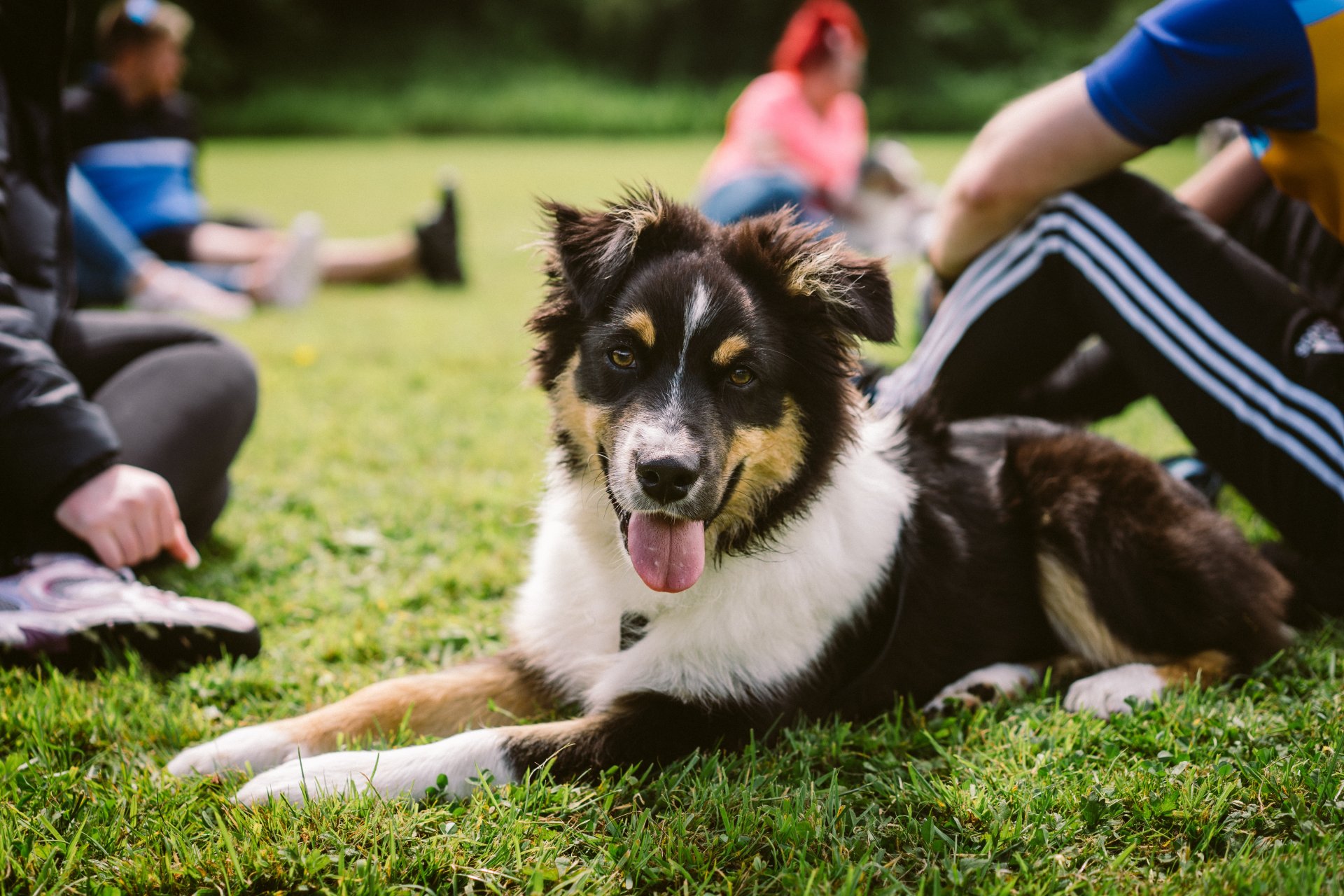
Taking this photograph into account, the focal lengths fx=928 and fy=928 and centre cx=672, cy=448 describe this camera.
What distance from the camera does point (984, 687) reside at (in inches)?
109

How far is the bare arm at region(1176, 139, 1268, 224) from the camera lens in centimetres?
367

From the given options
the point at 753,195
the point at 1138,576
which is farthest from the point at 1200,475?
the point at 753,195

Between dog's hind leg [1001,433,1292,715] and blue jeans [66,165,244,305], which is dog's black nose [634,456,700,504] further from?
blue jeans [66,165,244,305]

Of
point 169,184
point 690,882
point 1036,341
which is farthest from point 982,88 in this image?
point 690,882

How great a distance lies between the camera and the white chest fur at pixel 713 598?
8.08 feet

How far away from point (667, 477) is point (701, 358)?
0.39 m

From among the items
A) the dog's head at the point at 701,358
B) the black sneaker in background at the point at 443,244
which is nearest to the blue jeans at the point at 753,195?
the black sneaker in background at the point at 443,244

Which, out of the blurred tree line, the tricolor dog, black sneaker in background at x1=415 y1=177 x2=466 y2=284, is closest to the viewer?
the tricolor dog

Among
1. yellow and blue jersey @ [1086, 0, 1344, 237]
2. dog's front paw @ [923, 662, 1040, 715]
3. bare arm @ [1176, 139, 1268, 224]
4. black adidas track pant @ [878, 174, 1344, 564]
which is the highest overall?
yellow and blue jersey @ [1086, 0, 1344, 237]

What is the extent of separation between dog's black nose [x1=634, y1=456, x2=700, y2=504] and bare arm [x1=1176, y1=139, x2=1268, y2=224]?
260 centimetres

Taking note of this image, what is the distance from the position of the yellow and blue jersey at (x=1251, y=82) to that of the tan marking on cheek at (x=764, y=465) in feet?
4.97

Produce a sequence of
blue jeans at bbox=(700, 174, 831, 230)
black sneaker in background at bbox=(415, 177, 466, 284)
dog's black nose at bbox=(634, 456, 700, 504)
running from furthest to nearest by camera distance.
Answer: black sneaker in background at bbox=(415, 177, 466, 284)
blue jeans at bbox=(700, 174, 831, 230)
dog's black nose at bbox=(634, 456, 700, 504)

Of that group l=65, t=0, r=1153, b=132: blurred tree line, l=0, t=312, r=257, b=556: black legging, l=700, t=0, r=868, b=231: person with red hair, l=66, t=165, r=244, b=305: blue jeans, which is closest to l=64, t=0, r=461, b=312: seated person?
l=66, t=165, r=244, b=305: blue jeans

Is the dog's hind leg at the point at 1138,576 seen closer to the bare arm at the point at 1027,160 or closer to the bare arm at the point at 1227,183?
the bare arm at the point at 1027,160
